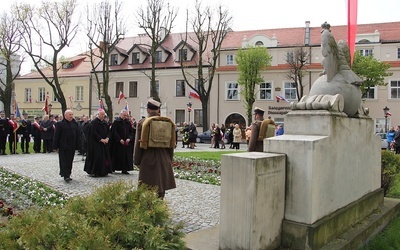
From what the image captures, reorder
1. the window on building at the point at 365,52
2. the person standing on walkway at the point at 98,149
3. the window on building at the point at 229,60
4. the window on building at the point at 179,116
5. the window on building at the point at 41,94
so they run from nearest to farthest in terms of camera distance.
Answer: the person standing on walkway at the point at 98,149, the window on building at the point at 365,52, the window on building at the point at 229,60, the window on building at the point at 179,116, the window on building at the point at 41,94

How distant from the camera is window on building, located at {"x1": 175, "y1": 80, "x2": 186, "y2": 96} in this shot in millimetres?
44406

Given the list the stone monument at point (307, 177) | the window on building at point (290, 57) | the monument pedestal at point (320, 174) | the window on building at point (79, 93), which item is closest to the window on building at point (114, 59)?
the window on building at point (79, 93)

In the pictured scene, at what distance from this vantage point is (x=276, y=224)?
404 cm

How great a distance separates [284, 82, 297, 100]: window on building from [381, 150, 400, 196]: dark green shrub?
32795mm

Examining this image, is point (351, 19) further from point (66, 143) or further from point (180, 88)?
point (180, 88)

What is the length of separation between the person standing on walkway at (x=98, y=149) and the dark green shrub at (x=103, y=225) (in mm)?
7418

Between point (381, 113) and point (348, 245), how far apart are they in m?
37.1

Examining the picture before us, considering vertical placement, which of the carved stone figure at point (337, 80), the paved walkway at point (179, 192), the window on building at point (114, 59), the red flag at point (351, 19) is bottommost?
the paved walkway at point (179, 192)

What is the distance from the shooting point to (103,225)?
9.95 ft

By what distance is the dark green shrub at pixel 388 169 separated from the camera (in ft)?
25.7

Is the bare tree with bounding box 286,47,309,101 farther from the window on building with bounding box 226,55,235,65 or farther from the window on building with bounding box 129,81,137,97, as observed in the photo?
the window on building with bounding box 129,81,137,97

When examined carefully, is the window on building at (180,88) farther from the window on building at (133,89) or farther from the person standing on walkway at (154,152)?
the person standing on walkway at (154,152)

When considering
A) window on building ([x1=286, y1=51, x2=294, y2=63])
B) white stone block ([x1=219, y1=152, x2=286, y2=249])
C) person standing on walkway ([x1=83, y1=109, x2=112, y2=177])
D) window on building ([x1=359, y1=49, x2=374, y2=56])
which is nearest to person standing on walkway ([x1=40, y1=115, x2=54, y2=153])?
person standing on walkway ([x1=83, y1=109, x2=112, y2=177])

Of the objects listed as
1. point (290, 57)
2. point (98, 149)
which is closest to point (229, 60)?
point (290, 57)
